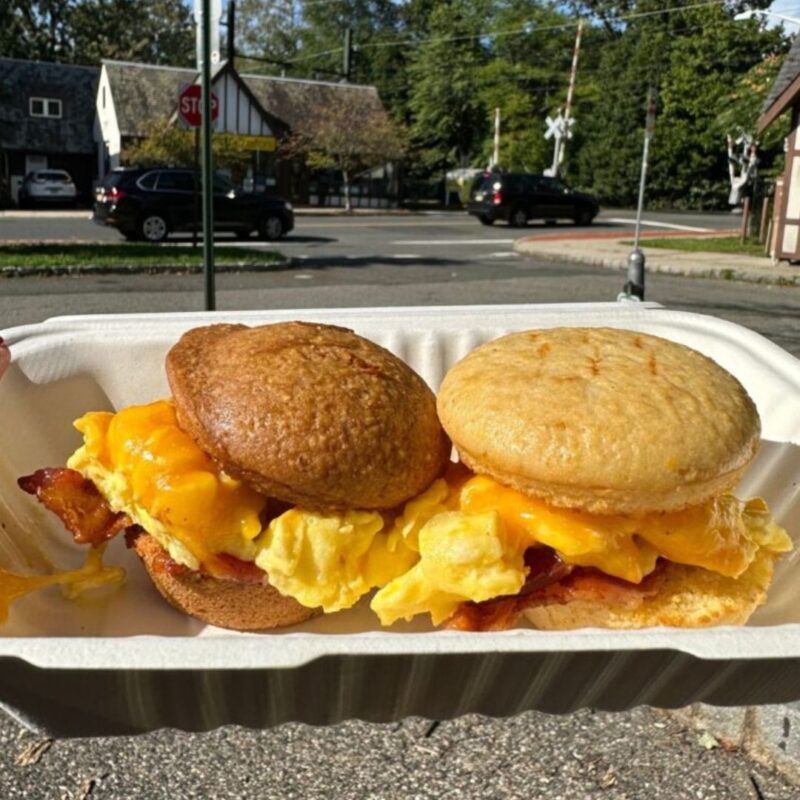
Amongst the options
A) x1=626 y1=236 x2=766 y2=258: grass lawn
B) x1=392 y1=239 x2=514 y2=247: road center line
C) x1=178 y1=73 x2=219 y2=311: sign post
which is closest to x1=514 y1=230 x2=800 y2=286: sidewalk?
x1=626 y1=236 x2=766 y2=258: grass lawn

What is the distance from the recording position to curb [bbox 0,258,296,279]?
1333cm

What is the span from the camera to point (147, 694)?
1217 mm

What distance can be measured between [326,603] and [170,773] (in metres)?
1.13

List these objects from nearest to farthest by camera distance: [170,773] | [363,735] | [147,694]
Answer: [147,694], [170,773], [363,735]

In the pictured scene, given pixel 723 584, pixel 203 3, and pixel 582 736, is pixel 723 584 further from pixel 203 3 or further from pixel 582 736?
pixel 203 3

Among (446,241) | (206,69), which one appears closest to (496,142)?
(446,241)

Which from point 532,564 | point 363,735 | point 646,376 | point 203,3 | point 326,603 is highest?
point 203,3

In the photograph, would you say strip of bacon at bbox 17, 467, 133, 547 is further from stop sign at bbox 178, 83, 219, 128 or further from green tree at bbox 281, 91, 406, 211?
green tree at bbox 281, 91, 406, 211

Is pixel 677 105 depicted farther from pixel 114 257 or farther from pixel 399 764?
pixel 399 764

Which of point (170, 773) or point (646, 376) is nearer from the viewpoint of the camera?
point (646, 376)

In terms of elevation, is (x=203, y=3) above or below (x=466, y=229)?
above

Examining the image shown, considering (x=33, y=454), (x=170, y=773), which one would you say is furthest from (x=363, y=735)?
(x=33, y=454)

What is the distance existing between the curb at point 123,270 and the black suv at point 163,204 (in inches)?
201

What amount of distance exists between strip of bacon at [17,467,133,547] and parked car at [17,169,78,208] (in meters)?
35.5
